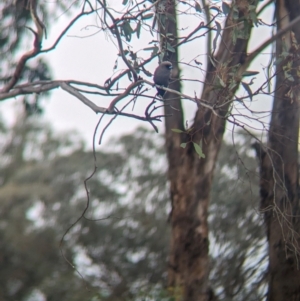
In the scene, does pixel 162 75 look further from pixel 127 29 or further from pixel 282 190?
pixel 282 190

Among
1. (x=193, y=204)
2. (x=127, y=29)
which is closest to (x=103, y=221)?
(x=193, y=204)

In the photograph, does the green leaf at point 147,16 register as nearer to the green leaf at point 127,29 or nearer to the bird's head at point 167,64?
the green leaf at point 127,29

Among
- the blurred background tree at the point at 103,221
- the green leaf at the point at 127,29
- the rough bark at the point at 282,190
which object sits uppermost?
the blurred background tree at the point at 103,221

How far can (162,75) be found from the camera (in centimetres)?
504

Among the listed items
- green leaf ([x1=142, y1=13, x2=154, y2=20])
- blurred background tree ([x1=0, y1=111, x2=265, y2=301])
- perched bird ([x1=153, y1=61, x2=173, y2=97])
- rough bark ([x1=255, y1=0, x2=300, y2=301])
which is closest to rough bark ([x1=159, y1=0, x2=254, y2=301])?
rough bark ([x1=255, y1=0, x2=300, y2=301])

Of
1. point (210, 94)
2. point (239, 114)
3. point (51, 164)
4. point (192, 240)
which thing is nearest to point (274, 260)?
point (192, 240)

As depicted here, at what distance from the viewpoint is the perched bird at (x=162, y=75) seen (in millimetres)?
4973

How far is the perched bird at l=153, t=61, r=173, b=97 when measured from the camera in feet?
16.3

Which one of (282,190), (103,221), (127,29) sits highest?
(103,221)

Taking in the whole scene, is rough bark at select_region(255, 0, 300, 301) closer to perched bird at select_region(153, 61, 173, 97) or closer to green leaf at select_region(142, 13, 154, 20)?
green leaf at select_region(142, 13, 154, 20)

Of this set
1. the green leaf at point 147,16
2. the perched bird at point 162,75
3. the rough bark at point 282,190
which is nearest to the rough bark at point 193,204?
the rough bark at point 282,190

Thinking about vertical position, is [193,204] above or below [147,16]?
below

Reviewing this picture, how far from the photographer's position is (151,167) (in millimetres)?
12305

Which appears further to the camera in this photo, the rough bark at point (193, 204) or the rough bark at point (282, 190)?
the rough bark at point (193, 204)
